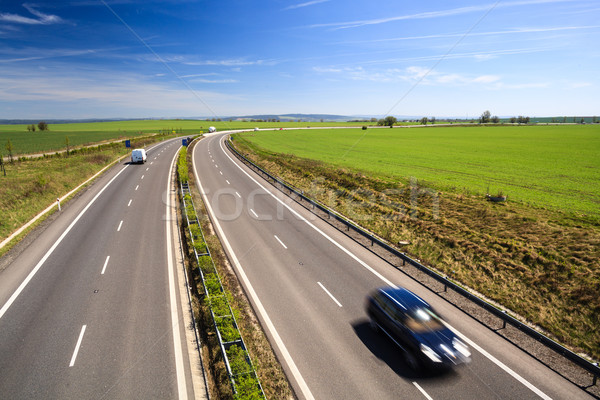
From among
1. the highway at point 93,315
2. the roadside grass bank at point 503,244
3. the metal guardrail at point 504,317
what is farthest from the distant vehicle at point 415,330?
the highway at point 93,315

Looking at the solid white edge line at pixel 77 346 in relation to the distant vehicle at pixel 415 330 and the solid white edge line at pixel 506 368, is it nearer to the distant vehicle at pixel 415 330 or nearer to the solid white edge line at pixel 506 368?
the distant vehicle at pixel 415 330

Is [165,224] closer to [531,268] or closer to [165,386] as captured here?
[165,386]

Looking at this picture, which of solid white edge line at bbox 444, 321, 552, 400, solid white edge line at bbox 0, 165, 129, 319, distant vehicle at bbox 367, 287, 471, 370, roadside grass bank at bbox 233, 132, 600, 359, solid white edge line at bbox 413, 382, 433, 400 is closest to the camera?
solid white edge line at bbox 413, 382, 433, 400

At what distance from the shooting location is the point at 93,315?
476 inches

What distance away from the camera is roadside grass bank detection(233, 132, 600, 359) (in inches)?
525

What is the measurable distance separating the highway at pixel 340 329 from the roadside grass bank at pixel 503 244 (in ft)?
10.4

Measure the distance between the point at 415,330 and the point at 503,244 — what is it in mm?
12480

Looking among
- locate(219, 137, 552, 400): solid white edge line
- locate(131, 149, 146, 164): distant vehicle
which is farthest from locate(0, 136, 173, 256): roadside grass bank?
locate(219, 137, 552, 400): solid white edge line

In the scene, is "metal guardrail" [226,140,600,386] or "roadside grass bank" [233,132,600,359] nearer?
"metal guardrail" [226,140,600,386]

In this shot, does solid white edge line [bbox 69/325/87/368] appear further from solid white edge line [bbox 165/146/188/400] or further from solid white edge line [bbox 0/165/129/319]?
solid white edge line [bbox 0/165/129/319]

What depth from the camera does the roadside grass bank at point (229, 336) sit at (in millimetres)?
9070

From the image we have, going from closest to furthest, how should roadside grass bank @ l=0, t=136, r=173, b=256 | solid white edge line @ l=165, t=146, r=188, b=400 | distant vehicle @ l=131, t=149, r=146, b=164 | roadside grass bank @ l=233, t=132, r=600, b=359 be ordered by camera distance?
solid white edge line @ l=165, t=146, r=188, b=400 → roadside grass bank @ l=233, t=132, r=600, b=359 → roadside grass bank @ l=0, t=136, r=173, b=256 → distant vehicle @ l=131, t=149, r=146, b=164

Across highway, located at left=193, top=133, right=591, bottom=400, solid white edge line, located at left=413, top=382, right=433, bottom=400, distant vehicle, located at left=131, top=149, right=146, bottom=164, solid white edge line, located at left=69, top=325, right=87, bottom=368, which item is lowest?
solid white edge line, located at left=413, top=382, right=433, bottom=400

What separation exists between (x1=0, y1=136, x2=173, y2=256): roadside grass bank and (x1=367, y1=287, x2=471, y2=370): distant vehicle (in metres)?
21.0
